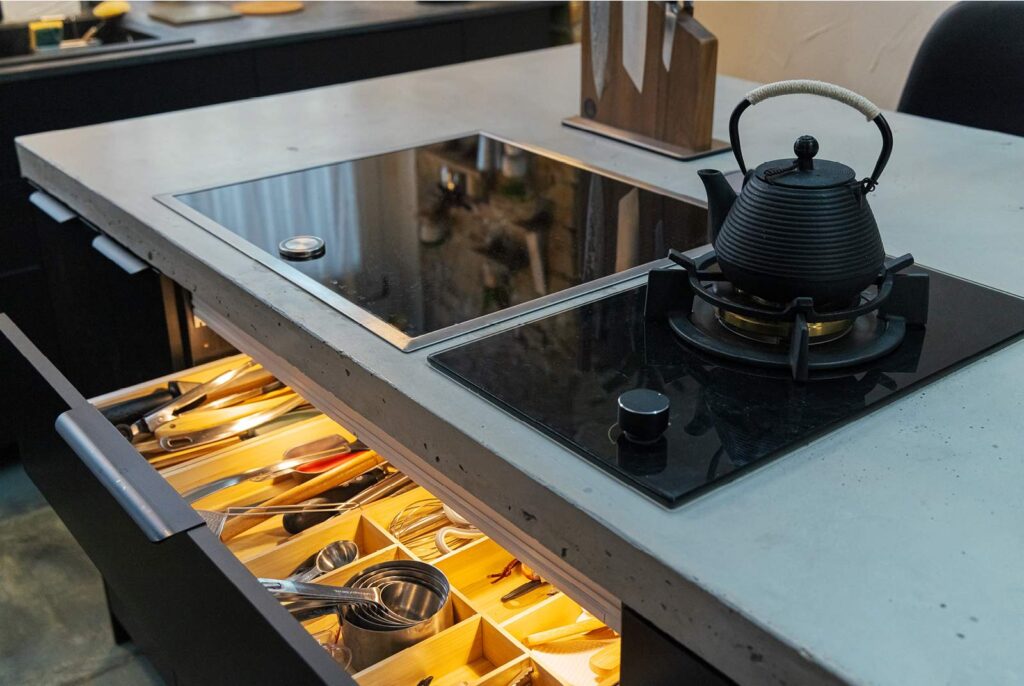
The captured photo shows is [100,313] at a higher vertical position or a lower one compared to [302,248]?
lower

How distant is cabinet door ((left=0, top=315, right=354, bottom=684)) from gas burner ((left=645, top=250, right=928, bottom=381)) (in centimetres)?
40

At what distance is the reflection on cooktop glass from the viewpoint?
1.02m

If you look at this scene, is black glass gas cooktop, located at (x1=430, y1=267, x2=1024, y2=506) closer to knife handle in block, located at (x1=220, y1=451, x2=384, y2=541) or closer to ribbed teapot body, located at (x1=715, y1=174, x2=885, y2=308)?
ribbed teapot body, located at (x1=715, y1=174, x2=885, y2=308)

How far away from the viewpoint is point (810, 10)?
2.54m

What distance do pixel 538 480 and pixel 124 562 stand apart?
1.44 ft

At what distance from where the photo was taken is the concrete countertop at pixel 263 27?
2113 mm

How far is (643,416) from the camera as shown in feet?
2.34

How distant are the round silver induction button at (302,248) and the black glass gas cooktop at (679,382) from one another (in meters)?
0.27

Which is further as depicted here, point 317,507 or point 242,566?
point 317,507

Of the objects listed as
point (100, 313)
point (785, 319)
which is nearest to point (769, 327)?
point (785, 319)

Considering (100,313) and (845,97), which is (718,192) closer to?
(845,97)

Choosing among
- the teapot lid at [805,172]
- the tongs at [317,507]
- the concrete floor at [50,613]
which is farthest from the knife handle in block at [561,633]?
the concrete floor at [50,613]

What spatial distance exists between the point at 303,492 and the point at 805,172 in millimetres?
663

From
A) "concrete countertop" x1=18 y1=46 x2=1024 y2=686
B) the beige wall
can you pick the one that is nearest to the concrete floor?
"concrete countertop" x1=18 y1=46 x2=1024 y2=686
